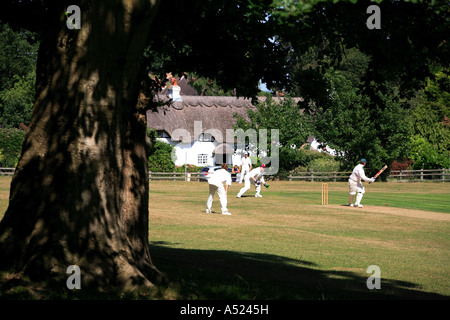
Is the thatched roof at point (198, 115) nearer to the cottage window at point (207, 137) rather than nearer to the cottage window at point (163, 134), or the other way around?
the cottage window at point (207, 137)

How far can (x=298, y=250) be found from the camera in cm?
1571

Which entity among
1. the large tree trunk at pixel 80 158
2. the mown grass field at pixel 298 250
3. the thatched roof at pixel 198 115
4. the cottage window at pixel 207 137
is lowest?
the mown grass field at pixel 298 250

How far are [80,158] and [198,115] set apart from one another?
64.6 meters

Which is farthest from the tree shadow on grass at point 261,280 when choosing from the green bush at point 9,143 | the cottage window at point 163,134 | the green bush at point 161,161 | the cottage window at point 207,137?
the cottage window at point 207,137

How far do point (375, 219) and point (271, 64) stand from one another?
39.4 ft

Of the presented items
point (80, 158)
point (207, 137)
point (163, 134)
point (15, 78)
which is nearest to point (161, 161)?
point (163, 134)

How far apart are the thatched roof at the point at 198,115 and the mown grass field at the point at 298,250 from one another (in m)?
40.9

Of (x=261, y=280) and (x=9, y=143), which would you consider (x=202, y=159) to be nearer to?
(x=9, y=143)

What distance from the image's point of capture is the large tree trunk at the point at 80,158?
763 cm

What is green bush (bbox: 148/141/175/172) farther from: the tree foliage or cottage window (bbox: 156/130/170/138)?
the tree foliage

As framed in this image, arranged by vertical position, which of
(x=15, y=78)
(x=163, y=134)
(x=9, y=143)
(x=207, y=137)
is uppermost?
(x=15, y=78)

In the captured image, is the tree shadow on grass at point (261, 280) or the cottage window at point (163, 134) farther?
the cottage window at point (163, 134)

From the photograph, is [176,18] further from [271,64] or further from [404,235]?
[404,235]
